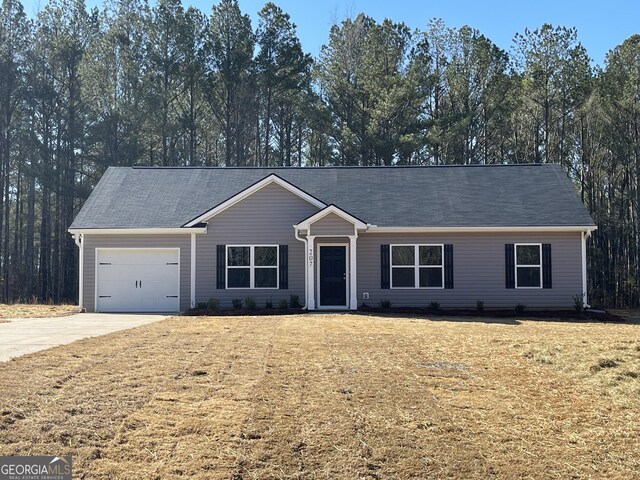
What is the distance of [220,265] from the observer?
19.2m

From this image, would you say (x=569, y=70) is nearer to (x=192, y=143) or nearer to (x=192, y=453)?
(x=192, y=143)

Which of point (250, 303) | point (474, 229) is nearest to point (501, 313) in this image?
point (474, 229)

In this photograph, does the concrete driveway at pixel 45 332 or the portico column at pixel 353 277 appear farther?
the portico column at pixel 353 277

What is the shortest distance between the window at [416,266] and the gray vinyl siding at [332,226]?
76.8 inches

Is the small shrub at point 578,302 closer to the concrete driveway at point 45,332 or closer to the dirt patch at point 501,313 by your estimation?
the dirt patch at point 501,313

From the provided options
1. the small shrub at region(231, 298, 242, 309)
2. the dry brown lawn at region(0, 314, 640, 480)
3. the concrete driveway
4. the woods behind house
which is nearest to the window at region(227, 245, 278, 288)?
the small shrub at region(231, 298, 242, 309)

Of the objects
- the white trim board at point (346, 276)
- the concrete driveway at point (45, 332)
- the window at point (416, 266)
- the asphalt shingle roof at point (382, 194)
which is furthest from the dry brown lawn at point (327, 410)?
the asphalt shingle roof at point (382, 194)

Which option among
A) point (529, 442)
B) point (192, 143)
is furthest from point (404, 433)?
point (192, 143)

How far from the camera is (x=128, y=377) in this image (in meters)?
7.08

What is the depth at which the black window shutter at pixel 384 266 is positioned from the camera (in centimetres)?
1916

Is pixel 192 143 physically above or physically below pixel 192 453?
above

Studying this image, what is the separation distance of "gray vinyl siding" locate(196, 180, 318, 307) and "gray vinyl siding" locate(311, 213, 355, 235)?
1.18m

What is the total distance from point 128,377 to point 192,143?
89.6 feet

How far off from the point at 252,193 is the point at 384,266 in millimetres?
4910
